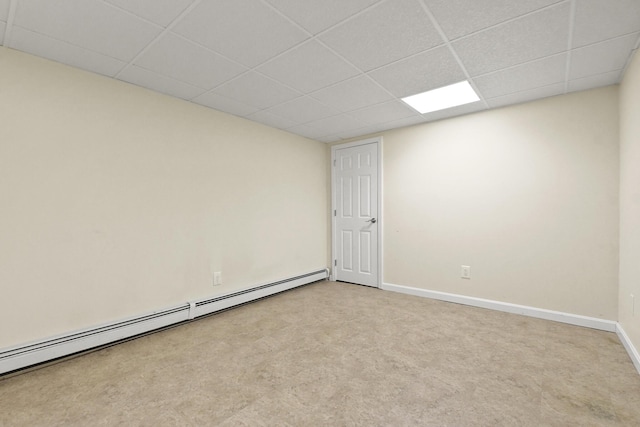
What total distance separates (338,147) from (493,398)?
3640 millimetres

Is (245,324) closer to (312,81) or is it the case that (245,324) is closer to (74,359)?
(74,359)

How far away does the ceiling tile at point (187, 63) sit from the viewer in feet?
6.38

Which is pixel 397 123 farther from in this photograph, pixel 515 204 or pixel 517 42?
pixel 517 42

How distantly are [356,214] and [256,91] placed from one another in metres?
2.33

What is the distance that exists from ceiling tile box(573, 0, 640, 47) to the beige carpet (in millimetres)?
2242

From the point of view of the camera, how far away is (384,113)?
128 inches

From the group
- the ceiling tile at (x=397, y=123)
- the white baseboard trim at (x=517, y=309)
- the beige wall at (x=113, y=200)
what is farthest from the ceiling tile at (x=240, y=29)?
the white baseboard trim at (x=517, y=309)

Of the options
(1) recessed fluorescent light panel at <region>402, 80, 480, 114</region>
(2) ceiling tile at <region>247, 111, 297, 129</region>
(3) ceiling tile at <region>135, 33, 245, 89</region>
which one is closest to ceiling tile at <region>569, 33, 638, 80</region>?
(1) recessed fluorescent light panel at <region>402, 80, 480, 114</region>

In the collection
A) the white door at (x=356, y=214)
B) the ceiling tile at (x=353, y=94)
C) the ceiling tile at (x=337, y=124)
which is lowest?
the white door at (x=356, y=214)

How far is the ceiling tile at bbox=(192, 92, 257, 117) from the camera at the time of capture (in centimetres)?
280

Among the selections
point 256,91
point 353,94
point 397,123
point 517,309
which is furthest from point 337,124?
point 517,309

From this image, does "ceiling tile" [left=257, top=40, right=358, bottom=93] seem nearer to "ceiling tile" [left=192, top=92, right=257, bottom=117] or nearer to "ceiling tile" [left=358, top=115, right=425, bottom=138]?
"ceiling tile" [left=192, top=92, right=257, bottom=117]

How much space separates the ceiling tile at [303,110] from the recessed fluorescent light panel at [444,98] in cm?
87

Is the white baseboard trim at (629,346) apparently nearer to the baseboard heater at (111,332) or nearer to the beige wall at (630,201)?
the beige wall at (630,201)
